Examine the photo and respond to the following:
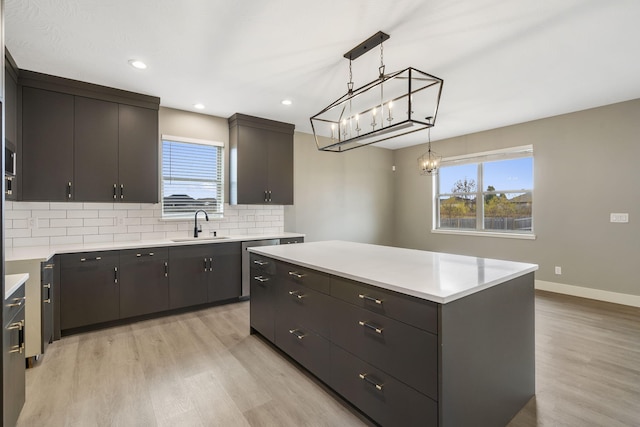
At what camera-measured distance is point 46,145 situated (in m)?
3.18

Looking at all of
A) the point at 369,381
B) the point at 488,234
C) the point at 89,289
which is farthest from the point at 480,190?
the point at 89,289

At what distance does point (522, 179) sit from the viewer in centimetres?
509

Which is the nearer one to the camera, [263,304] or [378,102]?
[263,304]

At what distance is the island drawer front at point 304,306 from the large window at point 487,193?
442cm

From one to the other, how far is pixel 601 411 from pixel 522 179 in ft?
13.0

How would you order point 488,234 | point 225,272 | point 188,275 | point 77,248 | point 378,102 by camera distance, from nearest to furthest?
point 77,248 < point 188,275 < point 225,272 < point 378,102 < point 488,234

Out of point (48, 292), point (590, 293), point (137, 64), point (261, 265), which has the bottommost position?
point (590, 293)

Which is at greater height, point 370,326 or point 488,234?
point 488,234

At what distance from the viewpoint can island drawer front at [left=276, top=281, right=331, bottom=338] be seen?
2121 mm

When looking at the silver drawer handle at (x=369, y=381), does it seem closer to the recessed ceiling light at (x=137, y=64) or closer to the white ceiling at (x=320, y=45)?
the white ceiling at (x=320, y=45)

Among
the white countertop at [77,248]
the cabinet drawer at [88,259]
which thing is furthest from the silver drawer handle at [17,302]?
the cabinet drawer at [88,259]

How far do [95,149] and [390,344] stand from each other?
3.71 m

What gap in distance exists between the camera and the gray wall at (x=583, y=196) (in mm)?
4031

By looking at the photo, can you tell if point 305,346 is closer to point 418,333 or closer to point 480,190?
point 418,333
